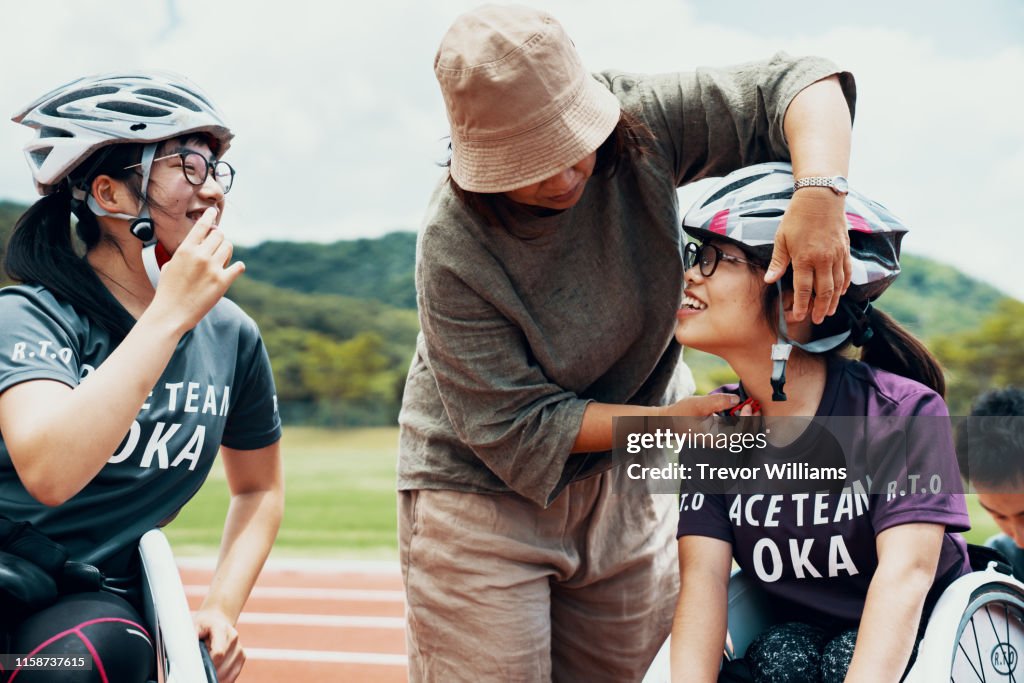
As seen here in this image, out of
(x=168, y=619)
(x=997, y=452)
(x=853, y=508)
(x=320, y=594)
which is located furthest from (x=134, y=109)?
(x=320, y=594)

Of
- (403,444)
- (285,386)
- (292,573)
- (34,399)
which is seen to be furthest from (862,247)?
(285,386)

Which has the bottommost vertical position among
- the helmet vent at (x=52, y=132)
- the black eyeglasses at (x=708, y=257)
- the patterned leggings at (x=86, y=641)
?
the patterned leggings at (x=86, y=641)

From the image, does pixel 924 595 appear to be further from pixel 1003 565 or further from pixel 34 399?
pixel 34 399

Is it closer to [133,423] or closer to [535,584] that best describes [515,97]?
[133,423]

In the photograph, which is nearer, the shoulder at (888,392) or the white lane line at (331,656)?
the shoulder at (888,392)

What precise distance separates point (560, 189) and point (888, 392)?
33.0 inches

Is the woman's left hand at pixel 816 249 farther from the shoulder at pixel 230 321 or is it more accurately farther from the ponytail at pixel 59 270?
the ponytail at pixel 59 270

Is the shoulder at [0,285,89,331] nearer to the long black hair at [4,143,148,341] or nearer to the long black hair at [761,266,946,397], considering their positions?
the long black hair at [4,143,148,341]

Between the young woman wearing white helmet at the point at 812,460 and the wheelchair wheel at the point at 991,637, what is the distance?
0.29 ft

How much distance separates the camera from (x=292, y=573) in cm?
854

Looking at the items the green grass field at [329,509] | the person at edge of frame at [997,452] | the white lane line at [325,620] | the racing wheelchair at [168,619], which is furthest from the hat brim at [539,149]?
the green grass field at [329,509]

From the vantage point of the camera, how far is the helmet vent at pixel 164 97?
97.6 inches

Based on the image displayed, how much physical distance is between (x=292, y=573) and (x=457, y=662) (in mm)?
6266

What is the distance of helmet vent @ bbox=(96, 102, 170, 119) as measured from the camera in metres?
2.43
